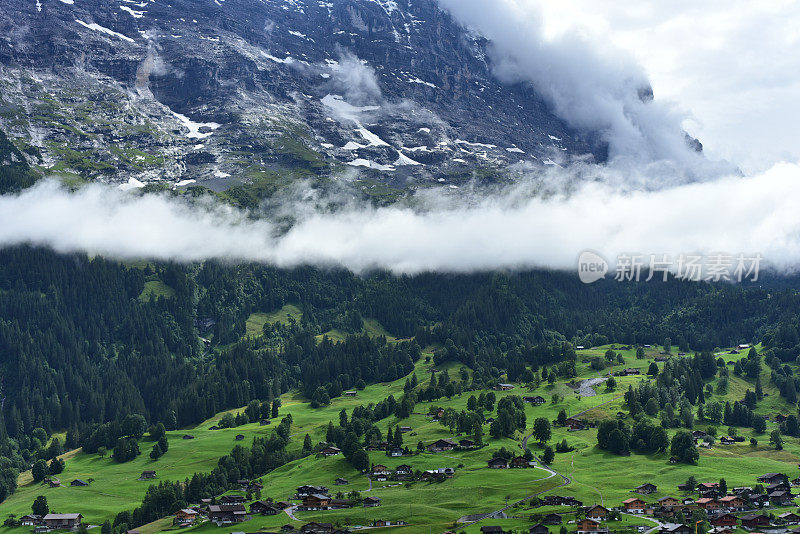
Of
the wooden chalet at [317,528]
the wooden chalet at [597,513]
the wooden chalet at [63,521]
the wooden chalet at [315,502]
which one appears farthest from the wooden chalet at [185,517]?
Result: the wooden chalet at [597,513]

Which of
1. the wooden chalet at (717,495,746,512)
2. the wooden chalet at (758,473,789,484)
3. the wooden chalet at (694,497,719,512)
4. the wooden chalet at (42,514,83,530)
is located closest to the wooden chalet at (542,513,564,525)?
the wooden chalet at (694,497,719,512)

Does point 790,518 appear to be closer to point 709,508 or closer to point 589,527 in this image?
point 709,508

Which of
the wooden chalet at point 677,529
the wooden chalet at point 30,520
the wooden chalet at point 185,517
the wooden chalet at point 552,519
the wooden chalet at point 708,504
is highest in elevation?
the wooden chalet at point 708,504

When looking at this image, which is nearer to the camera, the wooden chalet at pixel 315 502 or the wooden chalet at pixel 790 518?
the wooden chalet at pixel 790 518

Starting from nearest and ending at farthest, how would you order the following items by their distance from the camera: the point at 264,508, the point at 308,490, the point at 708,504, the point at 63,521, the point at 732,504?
the point at 732,504 < the point at 708,504 < the point at 264,508 < the point at 63,521 < the point at 308,490

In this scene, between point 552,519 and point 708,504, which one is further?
point 708,504

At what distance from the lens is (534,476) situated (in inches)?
7594

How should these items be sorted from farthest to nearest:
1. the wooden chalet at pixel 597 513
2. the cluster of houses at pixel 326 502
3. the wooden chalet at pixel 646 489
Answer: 1. the wooden chalet at pixel 646 489
2. the cluster of houses at pixel 326 502
3. the wooden chalet at pixel 597 513

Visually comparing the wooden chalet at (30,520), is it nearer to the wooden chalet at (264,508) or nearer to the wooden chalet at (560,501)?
the wooden chalet at (264,508)

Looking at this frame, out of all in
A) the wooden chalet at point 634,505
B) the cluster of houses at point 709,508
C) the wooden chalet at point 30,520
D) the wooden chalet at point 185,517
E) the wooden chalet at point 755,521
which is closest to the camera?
the cluster of houses at point 709,508

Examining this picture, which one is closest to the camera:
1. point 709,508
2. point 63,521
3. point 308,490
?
point 709,508

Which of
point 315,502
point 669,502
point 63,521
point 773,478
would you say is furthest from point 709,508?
point 63,521

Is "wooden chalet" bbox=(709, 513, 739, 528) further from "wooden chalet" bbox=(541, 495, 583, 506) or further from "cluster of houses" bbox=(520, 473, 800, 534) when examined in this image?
"wooden chalet" bbox=(541, 495, 583, 506)

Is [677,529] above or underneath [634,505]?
underneath
